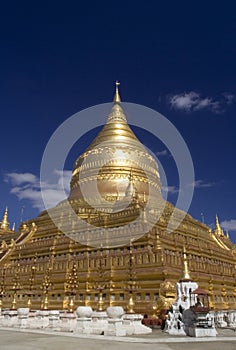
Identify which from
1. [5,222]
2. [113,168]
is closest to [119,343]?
[113,168]

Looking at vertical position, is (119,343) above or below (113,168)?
below

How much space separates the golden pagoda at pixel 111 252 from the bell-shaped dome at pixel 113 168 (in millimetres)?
155

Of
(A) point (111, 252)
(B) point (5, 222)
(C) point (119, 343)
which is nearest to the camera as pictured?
Answer: (C) point (119, 343)

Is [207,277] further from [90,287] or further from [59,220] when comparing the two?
[59,220]

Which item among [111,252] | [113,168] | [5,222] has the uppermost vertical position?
[113,168]

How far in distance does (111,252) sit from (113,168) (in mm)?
15202

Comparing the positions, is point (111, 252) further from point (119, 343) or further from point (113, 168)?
point (119, 343)

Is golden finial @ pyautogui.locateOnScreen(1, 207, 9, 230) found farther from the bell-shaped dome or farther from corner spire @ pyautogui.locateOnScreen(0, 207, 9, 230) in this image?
the bell-shaped dome

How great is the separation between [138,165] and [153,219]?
1462 cm

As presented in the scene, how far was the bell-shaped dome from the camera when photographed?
40.0m

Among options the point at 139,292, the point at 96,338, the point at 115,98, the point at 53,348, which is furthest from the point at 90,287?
the point at 115,98

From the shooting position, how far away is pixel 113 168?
41.7 m

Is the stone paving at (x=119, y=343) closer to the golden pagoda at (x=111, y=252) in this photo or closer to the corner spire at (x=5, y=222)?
the golden pagoda at (x=111, y=252)

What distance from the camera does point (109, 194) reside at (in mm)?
39250
